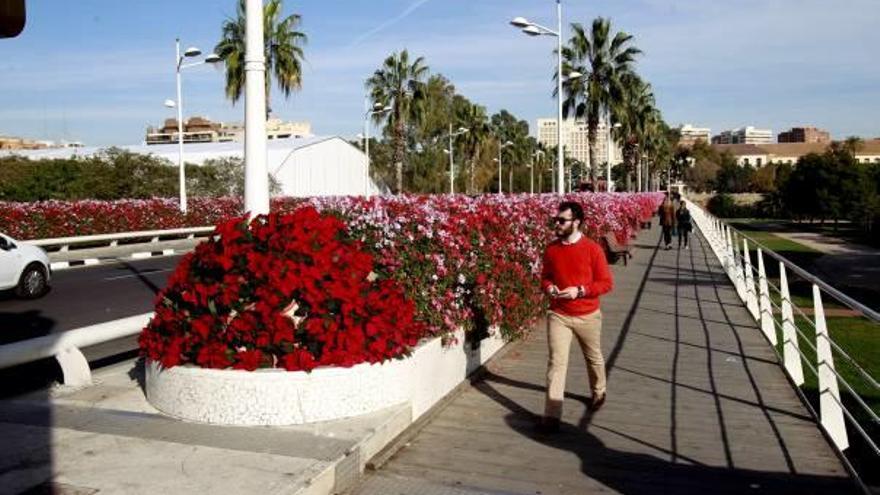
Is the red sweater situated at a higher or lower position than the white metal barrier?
higher

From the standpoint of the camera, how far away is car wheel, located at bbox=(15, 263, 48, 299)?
15.4 metres

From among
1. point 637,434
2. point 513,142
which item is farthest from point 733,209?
point 637,434

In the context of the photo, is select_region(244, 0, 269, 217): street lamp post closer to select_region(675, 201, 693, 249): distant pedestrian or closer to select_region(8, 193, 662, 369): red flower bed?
select_region(8, 193, 662, 369): red flower bed

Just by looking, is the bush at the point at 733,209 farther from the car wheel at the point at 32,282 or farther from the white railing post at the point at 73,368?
the white railing post at the point at 73,368

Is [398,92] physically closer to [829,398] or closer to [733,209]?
[829,398]

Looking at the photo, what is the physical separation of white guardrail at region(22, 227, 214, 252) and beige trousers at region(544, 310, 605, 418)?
17.7 metres

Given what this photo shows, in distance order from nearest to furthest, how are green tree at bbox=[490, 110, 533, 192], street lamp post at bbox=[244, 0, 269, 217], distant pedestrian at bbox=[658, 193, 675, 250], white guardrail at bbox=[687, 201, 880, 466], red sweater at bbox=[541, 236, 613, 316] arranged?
white guardrail at bbox=[687, 201, 880, 466] < red sweater at bbox=[541, 236, 613, 316] < street lamp post at bbox=[244, 0, 269, 217] < distant pedestrian at bbox=[658, 193, 675, 250] < green tree at bbox=[490, 110, 533, 192]

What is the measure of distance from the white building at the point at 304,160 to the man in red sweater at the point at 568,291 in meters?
51.0

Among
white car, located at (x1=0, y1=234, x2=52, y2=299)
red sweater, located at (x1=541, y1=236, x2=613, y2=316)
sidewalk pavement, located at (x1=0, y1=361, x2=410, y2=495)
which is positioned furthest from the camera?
white car, located at (x1=0, y1=234, x2=52, y2=299)

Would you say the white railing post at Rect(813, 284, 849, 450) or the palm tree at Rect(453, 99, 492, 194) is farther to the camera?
the palm tree at Rect(453, 99, 492, 194)

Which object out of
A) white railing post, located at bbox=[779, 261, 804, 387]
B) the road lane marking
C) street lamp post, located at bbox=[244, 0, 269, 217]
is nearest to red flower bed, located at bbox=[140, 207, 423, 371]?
street lamp post, located at bbox=[244, 0, 269, 217]

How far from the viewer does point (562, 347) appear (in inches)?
248

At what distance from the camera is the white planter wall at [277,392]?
17.8 ft

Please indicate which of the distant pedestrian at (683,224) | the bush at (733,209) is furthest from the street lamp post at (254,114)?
the bush at (733,209)
